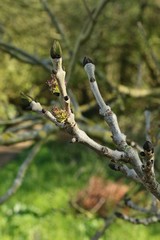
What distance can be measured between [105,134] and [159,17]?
7714mm

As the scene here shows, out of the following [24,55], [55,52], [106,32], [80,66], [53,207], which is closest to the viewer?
[55,52]

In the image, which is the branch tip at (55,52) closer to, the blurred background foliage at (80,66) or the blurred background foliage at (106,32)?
the blurred background foliage at (80,66)

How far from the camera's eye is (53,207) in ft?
32.8

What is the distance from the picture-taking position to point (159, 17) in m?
11.8

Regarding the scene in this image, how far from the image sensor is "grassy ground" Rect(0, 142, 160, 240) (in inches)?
348

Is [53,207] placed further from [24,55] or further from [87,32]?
[87,32]

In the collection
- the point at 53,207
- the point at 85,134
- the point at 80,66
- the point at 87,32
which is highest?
the point at 80,66

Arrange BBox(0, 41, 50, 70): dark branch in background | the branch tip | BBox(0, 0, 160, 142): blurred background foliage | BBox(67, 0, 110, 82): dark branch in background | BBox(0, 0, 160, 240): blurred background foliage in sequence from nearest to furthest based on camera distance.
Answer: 1. the branch tip
2. BBox(67, 0, 110, 82): dark branch in background
3. BBox(0, 41, 50, 70): dark branch in background
4. BBox(0, 0, 160, 240): blurred background foliage
5. BBox(0, 0, 160, 142): blurred background foliage

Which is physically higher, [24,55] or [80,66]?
[80,66]

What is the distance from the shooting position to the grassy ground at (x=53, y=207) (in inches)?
348

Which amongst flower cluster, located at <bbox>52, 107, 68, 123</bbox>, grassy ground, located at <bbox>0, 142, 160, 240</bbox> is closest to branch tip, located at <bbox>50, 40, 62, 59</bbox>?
flower cluster, located at <bbox>52, 107, 68, 123</bbox>

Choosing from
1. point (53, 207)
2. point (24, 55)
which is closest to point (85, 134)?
point (24, 55)

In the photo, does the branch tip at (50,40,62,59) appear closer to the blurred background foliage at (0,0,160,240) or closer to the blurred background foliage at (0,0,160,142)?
the blurred background foliage at (0,0,160,240)

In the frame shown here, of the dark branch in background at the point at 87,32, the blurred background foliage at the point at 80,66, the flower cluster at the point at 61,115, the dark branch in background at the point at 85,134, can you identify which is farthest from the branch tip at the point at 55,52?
the blurred background foliage at the point at 80,66
